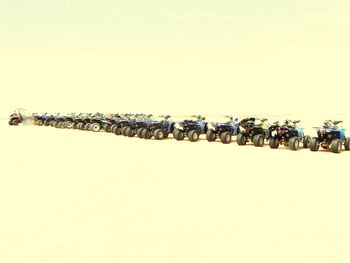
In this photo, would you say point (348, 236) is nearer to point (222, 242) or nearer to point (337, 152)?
point (222, 242)

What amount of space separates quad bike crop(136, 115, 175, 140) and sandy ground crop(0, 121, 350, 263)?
891 centimetres

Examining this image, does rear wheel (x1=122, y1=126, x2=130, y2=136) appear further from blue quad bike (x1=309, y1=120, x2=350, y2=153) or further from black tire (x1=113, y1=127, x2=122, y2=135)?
A: blue quad bike (x1=309, y1=120, x2=350, y2=153)

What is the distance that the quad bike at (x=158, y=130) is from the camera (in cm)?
2244

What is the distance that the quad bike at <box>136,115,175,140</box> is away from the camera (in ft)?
73.6

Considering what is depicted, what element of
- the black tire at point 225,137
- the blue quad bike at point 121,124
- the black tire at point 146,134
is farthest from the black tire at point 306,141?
the blue quad bike at point 121,124

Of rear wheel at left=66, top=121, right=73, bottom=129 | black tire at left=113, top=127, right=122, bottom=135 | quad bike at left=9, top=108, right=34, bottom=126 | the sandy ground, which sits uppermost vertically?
quad bike at left=9, top=108, right=34, bottom=126

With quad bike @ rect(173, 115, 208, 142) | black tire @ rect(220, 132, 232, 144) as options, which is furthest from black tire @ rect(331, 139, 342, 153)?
quad bike @ rect(173, 115, 208, 142)

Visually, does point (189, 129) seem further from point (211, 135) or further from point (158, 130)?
point (158, 130)

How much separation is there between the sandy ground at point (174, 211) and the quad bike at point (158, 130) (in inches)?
351

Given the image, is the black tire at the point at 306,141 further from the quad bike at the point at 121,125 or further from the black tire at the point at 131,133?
the quad bike at the point at 121,125

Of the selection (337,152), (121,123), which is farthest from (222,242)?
(121,123)

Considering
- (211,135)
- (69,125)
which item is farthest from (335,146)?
(69,125)

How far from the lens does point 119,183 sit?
9859mm

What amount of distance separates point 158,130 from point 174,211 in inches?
593
